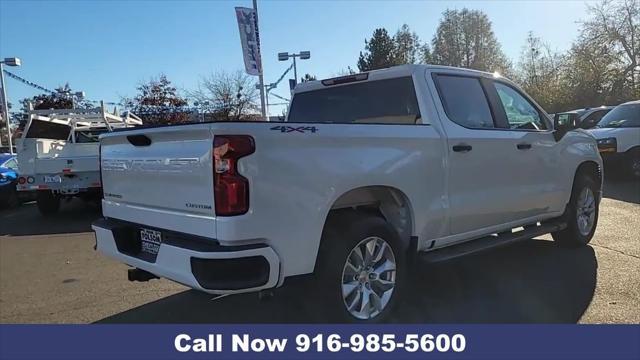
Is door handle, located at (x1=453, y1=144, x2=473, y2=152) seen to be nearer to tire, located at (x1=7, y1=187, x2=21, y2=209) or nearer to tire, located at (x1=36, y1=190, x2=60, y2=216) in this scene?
tire, located at (x1=36, y1=190, x2=60, y2=216)

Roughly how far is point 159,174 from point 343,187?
4.07ft

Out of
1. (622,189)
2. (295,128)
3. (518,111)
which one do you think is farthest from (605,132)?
(295,128)

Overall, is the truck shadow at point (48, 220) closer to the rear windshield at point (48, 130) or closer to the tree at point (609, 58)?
the rear windshield at point (48, 130)

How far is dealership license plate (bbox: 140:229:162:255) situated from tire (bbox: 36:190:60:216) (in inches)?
303

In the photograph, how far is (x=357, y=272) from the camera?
3664 mm

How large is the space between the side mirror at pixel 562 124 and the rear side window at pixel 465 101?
1.16m

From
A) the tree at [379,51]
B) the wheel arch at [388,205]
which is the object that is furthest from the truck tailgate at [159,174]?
the tree at [379,51]

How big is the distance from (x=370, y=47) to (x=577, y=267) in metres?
47.4

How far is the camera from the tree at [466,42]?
57.1m

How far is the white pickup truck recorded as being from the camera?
306 cm

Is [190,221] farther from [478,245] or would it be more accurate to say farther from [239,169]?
[478,245]

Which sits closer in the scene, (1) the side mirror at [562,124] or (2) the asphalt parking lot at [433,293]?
(2) the asphalt parking lot at [433,293]

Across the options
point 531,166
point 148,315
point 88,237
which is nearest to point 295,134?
point 148,315

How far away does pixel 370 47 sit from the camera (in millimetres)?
50750
